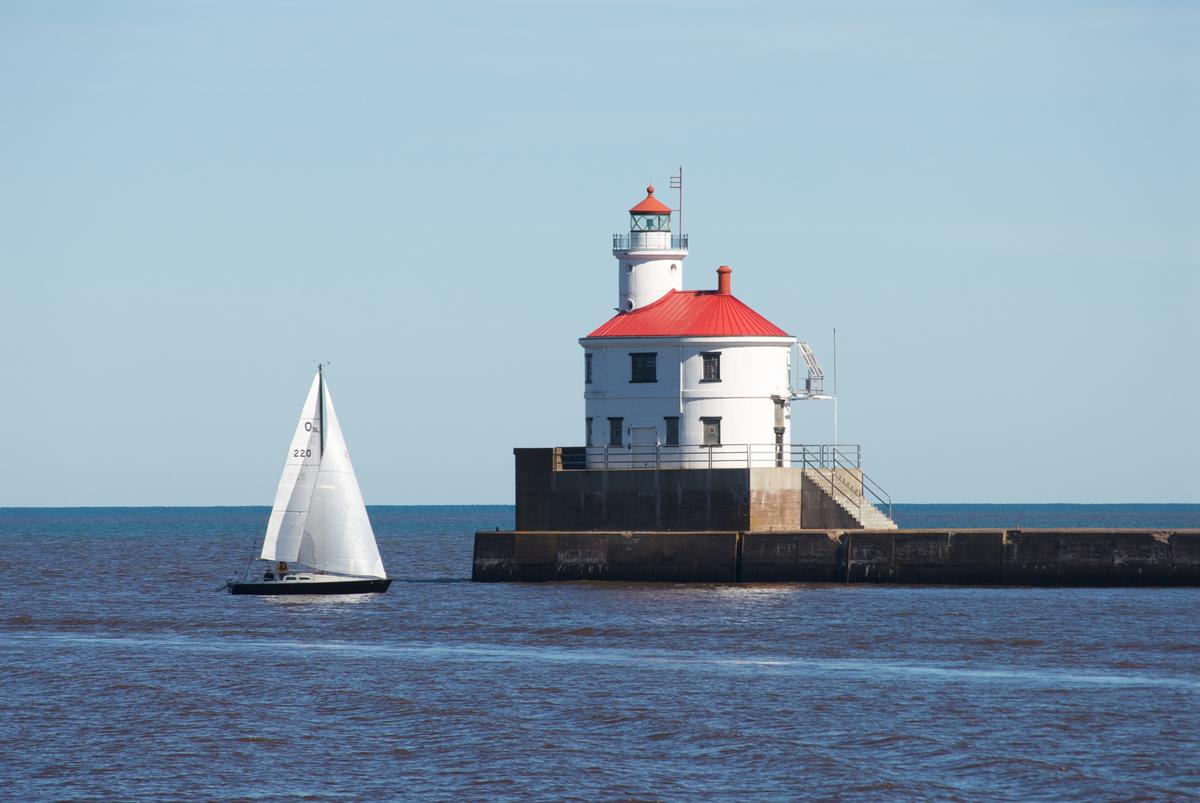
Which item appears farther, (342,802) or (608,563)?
(608,563)

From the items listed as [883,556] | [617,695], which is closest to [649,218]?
[883,556]

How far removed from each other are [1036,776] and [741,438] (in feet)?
88.6

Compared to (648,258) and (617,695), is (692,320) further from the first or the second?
(617,695)

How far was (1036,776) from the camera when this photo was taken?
23.0 metres

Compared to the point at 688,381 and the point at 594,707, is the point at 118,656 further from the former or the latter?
the point at 688,381

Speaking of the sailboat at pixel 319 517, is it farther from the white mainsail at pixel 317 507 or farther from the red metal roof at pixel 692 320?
the red metal roof at pixel 692 320

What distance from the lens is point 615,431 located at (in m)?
50.8

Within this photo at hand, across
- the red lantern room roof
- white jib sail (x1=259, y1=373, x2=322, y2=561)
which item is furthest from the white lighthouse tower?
white jib sail (x1=259, y1=373, x2=322, y2=561)

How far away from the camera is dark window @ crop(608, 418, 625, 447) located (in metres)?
50.7

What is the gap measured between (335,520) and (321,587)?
187 centimetres

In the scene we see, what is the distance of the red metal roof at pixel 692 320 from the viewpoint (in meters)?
50.3

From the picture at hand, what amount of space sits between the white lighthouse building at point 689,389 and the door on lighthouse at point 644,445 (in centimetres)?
3

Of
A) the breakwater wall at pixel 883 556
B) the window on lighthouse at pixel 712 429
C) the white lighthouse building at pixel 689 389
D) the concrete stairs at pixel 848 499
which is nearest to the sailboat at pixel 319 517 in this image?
the breakwater wall at pixel 883 556

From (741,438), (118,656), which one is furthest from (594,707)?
(741,438)
